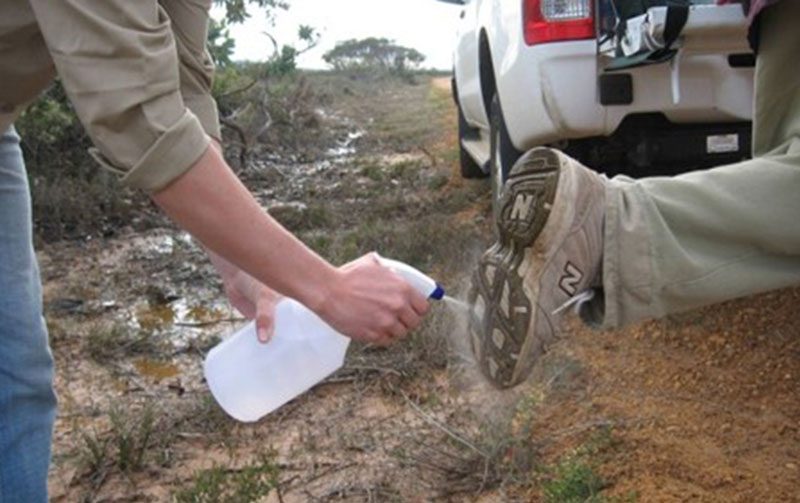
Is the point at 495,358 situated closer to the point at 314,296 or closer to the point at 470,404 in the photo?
the point at 314,296

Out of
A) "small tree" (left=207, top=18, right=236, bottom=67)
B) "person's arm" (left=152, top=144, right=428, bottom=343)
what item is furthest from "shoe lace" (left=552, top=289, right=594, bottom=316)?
"small tree" (left=207, top=18, right=236, bottom=67)

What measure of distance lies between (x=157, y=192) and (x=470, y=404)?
6.17ft

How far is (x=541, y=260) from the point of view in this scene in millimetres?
2006

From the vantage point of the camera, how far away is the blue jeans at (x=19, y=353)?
2.02 metres

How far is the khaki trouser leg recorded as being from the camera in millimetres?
1994

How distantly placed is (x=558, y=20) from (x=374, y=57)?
3053 centimetres

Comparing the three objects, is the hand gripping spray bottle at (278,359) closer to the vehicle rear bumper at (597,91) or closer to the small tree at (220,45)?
the vehicle rear bumper at (597,91)

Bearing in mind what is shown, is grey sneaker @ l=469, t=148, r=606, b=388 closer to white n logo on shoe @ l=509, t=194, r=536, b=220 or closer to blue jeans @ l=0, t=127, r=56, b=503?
white n logo on shoe @ l=509, t=194, r=536, b=220

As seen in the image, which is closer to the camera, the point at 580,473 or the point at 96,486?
the point at 580,473

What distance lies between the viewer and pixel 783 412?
2.99 metres

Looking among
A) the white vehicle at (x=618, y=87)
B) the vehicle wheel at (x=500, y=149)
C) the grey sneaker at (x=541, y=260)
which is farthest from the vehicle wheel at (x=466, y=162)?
the grey sneaker at (x=541, y=260)

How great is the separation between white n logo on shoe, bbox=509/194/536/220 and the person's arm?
1.33ft

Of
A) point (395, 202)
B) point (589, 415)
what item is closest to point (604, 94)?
point (589, 415)

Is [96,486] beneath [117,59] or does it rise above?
beneath
